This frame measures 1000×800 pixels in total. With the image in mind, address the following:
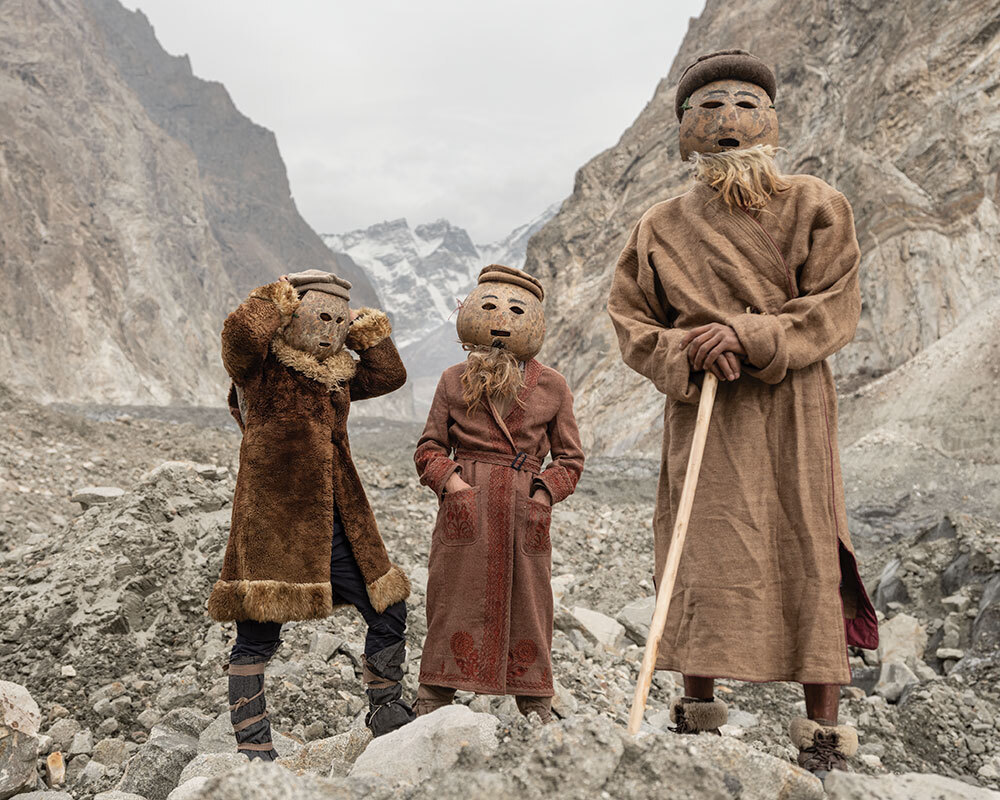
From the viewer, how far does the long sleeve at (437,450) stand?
117 inches

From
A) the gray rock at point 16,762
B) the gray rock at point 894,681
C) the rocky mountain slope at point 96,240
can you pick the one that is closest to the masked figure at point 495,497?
the gray rock at point 16,762

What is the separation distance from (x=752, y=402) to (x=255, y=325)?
68.7 inches

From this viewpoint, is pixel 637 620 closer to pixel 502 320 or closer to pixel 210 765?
pixel 502 320

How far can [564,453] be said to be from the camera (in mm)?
3150

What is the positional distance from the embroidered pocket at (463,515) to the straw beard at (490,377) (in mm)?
341

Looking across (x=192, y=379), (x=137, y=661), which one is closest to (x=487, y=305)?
(x=137, y=661)

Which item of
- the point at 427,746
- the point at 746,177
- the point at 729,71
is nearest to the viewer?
the point at 427,746

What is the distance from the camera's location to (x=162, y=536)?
4.82 meters

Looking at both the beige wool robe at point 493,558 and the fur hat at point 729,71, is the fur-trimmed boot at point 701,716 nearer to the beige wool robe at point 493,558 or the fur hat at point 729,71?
the beige wool robe at point 493,558

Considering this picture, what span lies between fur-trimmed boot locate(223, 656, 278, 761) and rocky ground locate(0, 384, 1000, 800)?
12 cm

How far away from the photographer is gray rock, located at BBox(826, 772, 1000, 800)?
178 cm

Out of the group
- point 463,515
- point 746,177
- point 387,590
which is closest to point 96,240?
point 387,590

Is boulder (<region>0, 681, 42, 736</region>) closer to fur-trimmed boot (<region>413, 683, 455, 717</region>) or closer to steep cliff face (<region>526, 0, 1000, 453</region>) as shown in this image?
fur-trimmed boot (<region>413, 683, 455, 717</region>)

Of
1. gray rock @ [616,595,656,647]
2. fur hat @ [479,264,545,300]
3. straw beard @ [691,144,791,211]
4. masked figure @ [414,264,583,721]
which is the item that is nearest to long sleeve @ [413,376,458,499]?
masked figure @ [414,264,583,721]
